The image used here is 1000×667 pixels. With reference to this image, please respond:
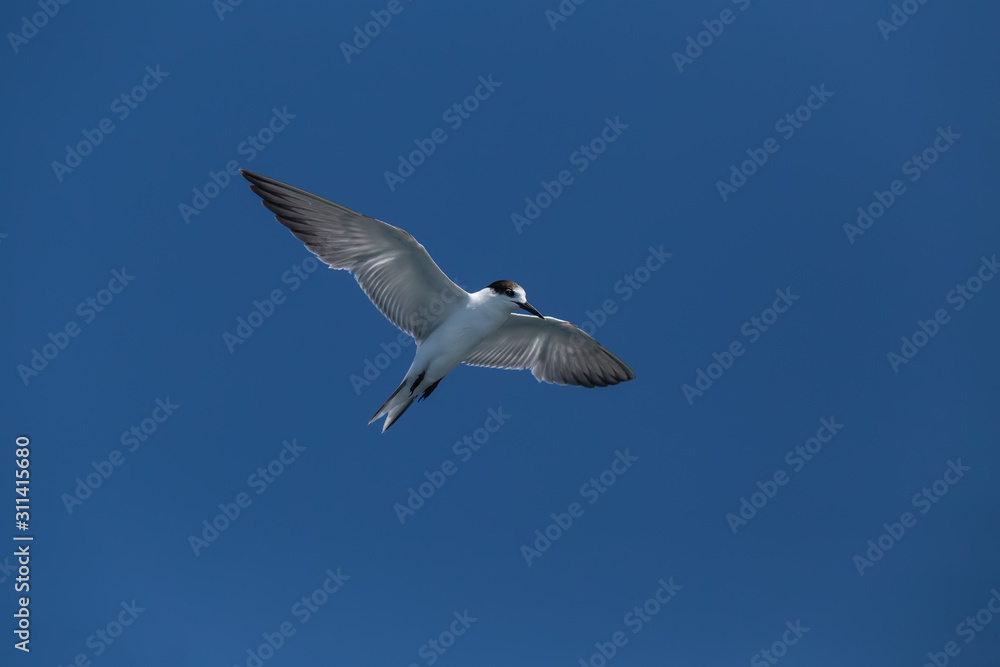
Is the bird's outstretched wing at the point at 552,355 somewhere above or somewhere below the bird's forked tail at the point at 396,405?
above

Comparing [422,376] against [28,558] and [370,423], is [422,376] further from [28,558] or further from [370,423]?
[28,558]

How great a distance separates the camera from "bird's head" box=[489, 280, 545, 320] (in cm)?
1124

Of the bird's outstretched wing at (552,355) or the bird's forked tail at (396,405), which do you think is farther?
the bird's outstretched wing at (552,355)

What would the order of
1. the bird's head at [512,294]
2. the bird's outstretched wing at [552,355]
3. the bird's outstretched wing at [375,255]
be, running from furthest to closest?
1. the bird's outstretched wing at [552,355]
2. the bird's head at [512,294]
3. the bird's outstretched wing at [375,255]

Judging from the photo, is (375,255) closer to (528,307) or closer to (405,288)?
(405,288)

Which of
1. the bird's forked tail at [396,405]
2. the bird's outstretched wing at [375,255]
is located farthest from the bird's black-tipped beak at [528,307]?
the bird's forked tail at [396,405]

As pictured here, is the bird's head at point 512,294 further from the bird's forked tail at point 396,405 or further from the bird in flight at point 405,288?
the bird's forked tail at point 396,405

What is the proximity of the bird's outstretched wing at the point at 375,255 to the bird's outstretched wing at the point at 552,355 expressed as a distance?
51.4 inches

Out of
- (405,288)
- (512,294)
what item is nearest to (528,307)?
(512,294)

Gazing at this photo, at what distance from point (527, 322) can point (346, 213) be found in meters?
3.22

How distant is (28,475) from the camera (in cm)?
1335

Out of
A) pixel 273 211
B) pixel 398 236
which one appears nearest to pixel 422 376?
pixel 398 236

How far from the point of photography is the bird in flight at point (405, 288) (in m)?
10.9

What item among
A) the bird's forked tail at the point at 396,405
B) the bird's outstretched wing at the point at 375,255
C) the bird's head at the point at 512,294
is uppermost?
the bird's head at the point at 512,294
